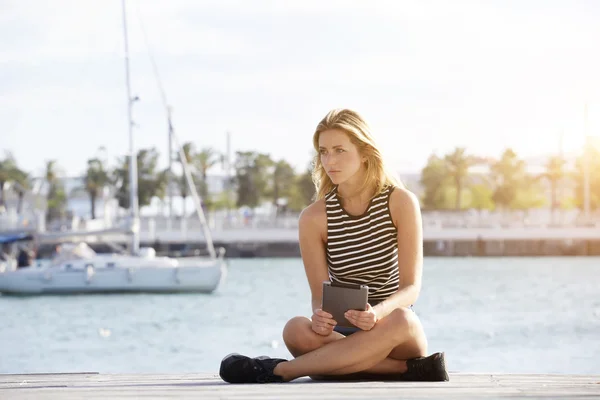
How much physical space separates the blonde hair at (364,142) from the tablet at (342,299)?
1.89 ft

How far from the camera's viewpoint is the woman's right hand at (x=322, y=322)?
498 cm

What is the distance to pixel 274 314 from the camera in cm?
3572

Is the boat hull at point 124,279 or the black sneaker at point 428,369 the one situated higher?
the black sneaker at point 428,369

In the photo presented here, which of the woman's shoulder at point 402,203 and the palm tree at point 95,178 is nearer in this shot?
the woman's shoulder at point 402,203

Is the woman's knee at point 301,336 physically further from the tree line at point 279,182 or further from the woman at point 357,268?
the tree line at point 279,182

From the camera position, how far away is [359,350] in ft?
16.3

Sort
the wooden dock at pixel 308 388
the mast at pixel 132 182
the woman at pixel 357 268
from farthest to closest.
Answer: the mast at pixel 132 182
the woman at pixel 357 268
the wooden dock at pixel 308 388

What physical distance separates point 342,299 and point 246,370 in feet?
1.80

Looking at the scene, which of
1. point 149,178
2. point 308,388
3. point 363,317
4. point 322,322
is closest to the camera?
point 308,388

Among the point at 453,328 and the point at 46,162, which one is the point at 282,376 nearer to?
the point at 453,328

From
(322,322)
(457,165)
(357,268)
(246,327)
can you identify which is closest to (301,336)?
(322,322)

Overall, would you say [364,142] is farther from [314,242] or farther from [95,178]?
[95,178]

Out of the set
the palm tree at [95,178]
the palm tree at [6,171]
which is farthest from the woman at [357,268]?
the palm tree at [6,171]

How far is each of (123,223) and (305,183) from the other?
52864 mm
